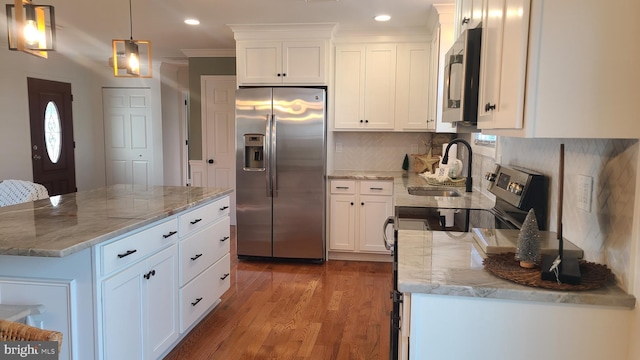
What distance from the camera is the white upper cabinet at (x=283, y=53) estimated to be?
4.20m

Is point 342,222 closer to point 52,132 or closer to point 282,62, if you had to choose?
point 282,62

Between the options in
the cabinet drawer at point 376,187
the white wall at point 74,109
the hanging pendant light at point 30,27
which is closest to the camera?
the hanging pendant light at point 30,27

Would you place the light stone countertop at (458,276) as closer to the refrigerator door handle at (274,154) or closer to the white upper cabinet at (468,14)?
the white upper cabinet at (468,14)

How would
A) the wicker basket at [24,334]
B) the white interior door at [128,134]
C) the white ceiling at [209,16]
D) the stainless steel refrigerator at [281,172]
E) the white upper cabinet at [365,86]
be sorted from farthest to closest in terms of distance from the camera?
1. the white interior door at [128,134]
2. the white upper cabinet at [365,86]
3. the stainless steel refrigerator at [281,172]
4. the white ceiling at [209,16]
5. the wicker basket at [24,334]

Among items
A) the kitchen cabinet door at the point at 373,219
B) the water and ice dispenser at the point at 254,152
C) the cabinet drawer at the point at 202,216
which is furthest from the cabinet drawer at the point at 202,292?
the kitchen cabinet door at the point at 373,219

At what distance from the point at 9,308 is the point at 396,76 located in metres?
3.65

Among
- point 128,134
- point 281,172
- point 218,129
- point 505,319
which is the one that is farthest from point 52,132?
point 505,319

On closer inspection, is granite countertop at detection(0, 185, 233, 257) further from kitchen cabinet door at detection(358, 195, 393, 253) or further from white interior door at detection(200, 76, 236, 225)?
white interior door at detection(200, 76, 236, 225)

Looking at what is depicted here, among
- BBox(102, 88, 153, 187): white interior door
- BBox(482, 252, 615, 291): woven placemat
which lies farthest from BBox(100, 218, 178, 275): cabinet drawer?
BBox(102, 88, 153, 187): white interior door

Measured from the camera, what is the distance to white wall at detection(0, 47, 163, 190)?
17.1 ft

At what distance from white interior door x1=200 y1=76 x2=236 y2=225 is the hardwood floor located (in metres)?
1.86

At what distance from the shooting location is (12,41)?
202 cm

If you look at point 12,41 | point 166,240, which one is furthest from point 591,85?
point 12,41

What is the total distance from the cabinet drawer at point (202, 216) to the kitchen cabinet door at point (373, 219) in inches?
63.3
